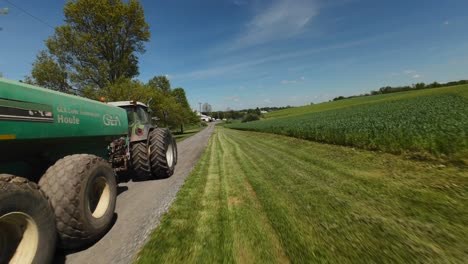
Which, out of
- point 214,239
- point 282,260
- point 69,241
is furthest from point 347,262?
point 69,241

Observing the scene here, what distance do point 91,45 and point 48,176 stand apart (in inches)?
746

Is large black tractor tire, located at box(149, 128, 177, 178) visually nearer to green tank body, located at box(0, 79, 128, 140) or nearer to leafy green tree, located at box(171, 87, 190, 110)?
green tank body, located at box(0, 79, 128, 140)

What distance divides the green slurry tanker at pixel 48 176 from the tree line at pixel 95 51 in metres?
14.9

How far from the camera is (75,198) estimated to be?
2918 mm

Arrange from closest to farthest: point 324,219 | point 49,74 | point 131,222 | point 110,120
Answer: point 324,219, point 131,222, point 110,120, point 49,74

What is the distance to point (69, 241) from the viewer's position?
2.90m

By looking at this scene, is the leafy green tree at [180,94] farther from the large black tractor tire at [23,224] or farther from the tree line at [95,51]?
the large black tractor tire at [23,224]

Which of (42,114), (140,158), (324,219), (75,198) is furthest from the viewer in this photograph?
(140,158)

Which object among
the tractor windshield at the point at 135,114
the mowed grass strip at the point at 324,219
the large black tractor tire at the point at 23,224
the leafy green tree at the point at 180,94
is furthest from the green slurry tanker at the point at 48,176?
Answer: the leafy green tree at the point at 180,94

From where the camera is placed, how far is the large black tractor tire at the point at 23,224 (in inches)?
85.3

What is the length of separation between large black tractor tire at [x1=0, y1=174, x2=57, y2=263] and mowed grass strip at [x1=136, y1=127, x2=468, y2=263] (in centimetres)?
104

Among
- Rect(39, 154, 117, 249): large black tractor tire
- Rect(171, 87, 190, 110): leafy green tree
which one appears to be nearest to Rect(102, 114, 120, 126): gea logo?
Rect(39, 154, 117, 249): large black tractor tire

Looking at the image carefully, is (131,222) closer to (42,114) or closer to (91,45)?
(42,114)

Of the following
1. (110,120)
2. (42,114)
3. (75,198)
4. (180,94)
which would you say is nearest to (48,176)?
(75,198)
